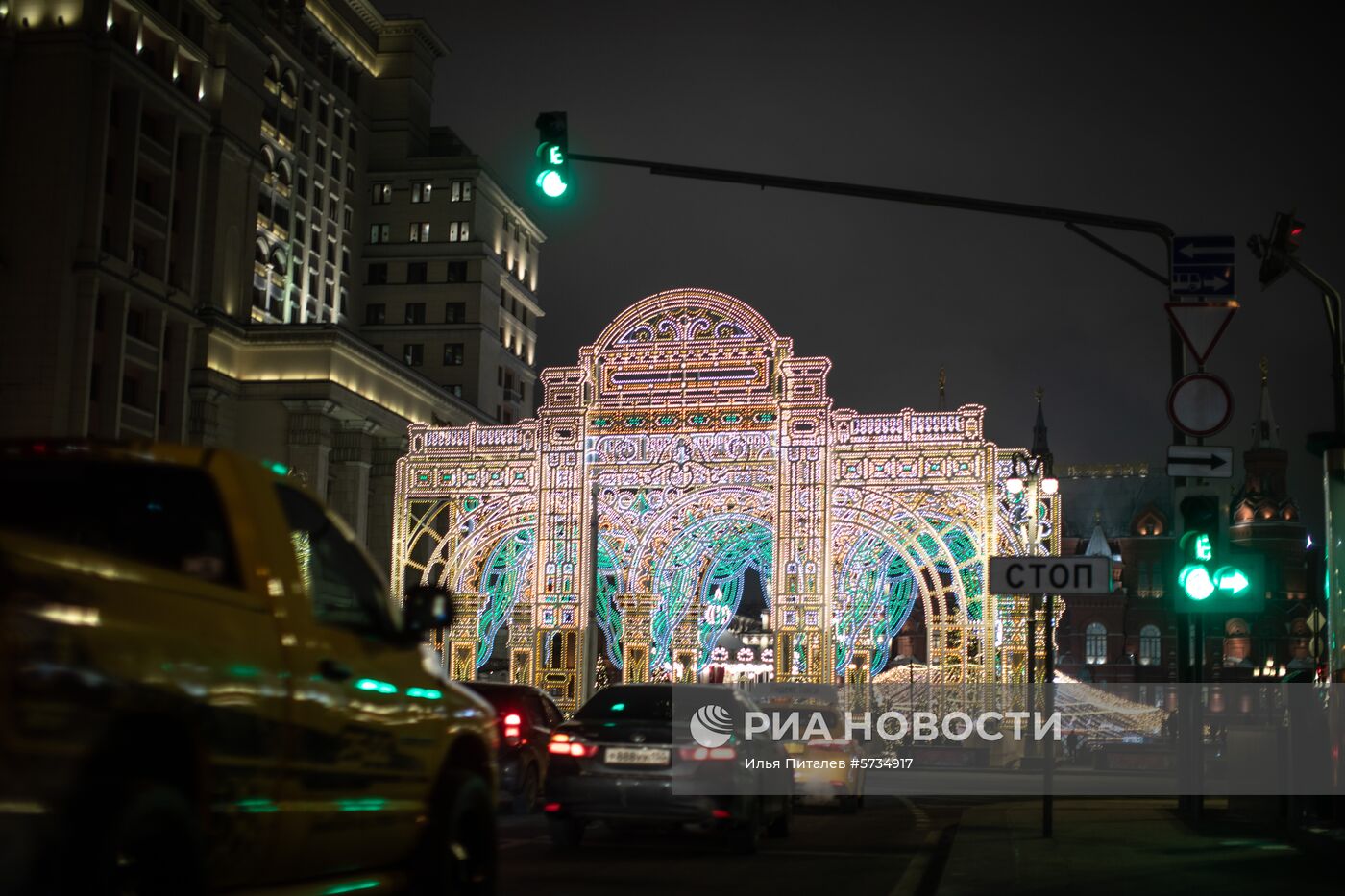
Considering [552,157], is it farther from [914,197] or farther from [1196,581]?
[1196,581]

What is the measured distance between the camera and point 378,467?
6706cm

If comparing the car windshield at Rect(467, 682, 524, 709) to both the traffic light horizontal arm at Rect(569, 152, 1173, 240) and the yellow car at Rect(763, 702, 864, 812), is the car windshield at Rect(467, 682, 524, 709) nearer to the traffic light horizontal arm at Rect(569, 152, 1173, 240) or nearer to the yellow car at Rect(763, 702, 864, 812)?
the yellow car at Rect(763, 702, 864, 812)

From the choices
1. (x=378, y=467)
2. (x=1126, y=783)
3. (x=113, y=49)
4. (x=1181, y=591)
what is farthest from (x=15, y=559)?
(x=378, y=467)

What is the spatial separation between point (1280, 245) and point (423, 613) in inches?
515

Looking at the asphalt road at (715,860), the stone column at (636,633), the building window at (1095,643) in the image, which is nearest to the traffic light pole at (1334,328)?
the asphalt road at (715,860)

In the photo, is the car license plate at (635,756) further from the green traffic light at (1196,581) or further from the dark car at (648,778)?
the green traffic light at (1196,581)

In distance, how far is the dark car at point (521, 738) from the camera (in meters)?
20.6

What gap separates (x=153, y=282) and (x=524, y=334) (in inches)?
1585

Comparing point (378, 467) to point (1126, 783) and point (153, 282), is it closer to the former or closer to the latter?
point (153, 282)

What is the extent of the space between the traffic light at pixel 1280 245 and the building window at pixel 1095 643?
10390cm

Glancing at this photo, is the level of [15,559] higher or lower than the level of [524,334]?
lower

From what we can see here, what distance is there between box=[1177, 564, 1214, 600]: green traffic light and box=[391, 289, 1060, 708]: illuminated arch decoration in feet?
70.6

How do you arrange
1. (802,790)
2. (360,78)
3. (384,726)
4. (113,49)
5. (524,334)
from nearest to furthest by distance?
(384,726), (802,790), (113,49), (360,78), (524,334)

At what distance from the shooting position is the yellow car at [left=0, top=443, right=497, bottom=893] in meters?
4.54
